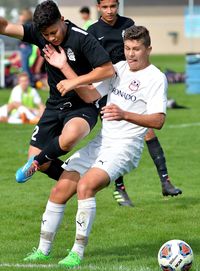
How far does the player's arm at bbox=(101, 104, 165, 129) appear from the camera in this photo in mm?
7648

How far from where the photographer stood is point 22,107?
20.6 m

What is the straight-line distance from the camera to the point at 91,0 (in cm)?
Result: 5522

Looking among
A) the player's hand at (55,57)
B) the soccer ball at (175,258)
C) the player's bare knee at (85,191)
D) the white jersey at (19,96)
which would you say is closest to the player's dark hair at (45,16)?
the player's hand at (55,57)

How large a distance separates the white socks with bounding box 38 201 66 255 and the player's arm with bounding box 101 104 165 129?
0.98 metres

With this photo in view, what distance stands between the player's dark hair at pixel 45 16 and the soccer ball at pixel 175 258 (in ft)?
7.09

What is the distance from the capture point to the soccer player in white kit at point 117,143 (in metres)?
8.02

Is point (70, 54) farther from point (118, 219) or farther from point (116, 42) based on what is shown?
point (116, 42)

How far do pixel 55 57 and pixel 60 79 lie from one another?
48 cm

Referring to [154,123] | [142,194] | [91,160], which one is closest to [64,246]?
[91,160]

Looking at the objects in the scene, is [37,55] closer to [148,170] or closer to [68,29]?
[148,170]

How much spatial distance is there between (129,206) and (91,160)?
3093 millimetres

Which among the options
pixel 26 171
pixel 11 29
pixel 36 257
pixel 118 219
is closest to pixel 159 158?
pixel 118 219

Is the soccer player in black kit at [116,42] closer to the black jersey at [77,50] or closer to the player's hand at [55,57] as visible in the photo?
the black jersey at [77,50]

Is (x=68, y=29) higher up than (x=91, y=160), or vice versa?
(x=68, y=29)
